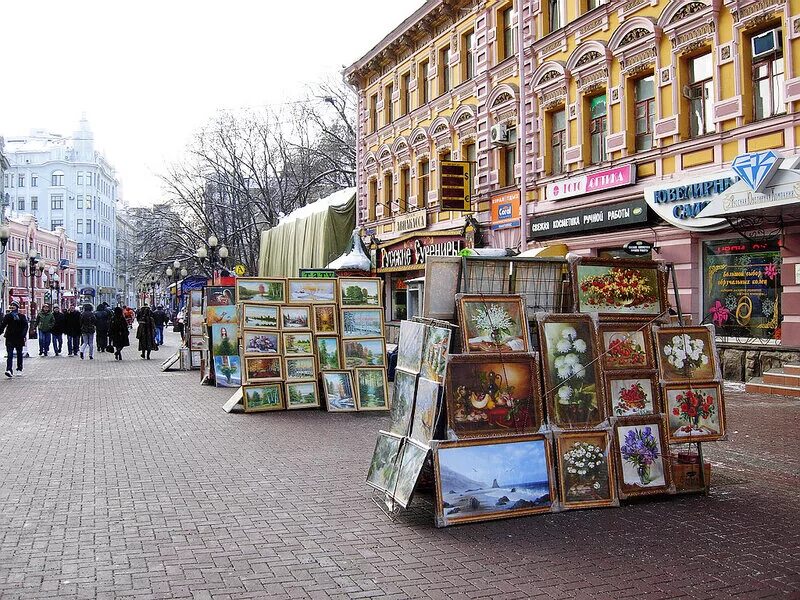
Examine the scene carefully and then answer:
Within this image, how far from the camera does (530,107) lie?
856 inches

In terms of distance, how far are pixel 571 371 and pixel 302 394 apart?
7.17 metres

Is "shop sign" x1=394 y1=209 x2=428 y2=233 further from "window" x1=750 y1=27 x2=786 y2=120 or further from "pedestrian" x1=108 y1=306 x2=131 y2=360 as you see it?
"window" x1=750 y1=27 x2=786 y2=120

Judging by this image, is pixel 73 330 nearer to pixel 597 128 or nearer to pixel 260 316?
pixel 260 316

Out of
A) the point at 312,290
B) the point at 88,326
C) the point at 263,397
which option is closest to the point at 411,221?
the point at 88,326

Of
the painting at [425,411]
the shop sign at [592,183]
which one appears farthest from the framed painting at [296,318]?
the shop sign at [592,183]

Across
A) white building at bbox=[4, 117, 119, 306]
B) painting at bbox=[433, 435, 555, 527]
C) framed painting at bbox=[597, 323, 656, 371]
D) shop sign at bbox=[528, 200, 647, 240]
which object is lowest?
painting at bbox=[433, 435, 555, 527]

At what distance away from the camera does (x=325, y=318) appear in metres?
13.3

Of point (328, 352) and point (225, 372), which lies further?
point (225, 372)

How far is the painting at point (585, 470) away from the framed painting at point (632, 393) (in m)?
0.31

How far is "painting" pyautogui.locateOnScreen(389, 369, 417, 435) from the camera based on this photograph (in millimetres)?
6691

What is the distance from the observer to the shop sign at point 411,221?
27.0 metres

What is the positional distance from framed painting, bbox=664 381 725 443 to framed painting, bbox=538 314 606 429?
72cm

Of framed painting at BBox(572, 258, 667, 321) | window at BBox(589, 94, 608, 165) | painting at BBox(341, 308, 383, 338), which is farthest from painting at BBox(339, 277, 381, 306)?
window at BBox(589, 94, 608, 165)

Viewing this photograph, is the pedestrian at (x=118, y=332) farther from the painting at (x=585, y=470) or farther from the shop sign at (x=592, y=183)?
the painting at (x=585, y=470)
